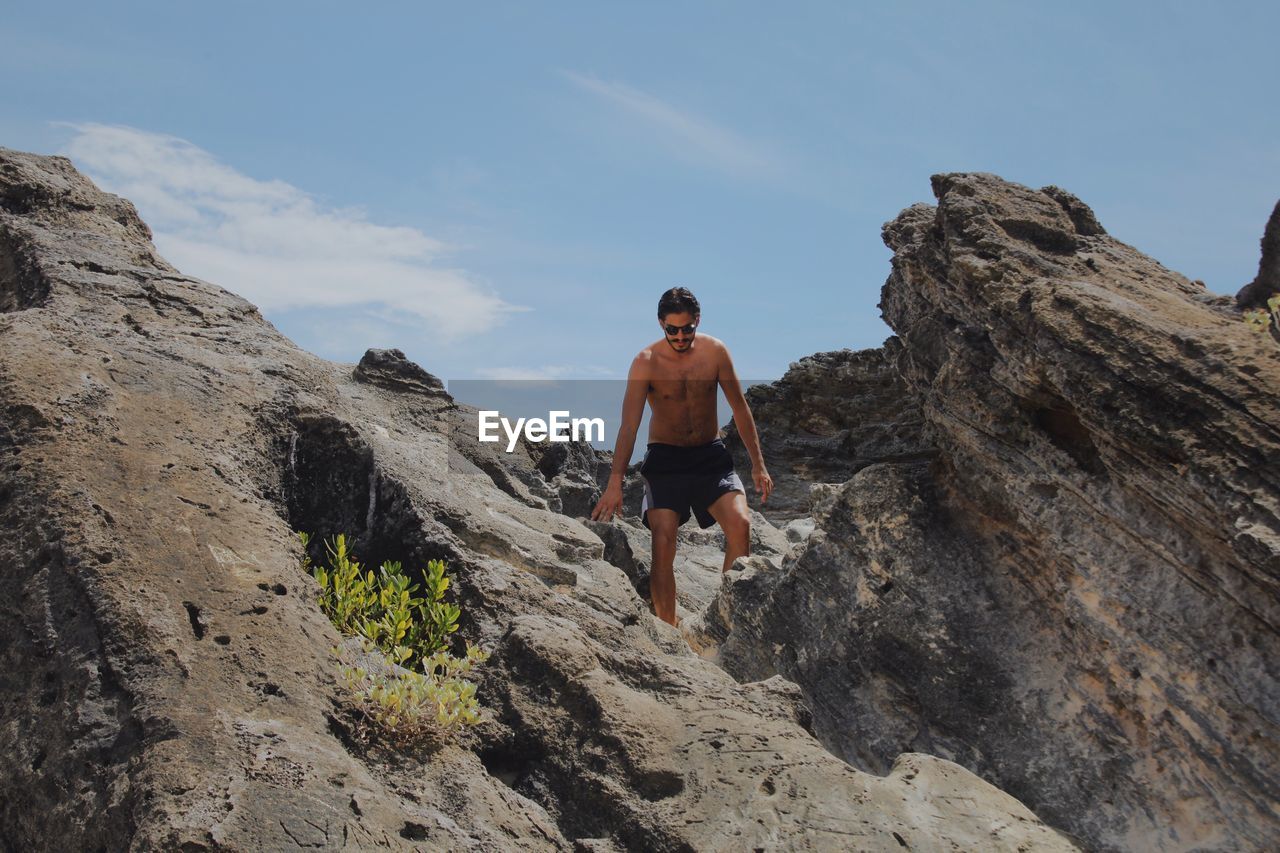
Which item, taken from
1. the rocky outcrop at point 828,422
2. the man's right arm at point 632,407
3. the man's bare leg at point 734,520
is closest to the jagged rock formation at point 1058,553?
the man's bare leg at point 734,520

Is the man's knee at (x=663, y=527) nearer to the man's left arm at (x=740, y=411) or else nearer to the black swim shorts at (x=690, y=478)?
the black swim shorts at (x=690, y=478)

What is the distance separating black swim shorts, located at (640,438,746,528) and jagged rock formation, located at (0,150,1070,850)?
8.11 feet

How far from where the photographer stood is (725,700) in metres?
5.65

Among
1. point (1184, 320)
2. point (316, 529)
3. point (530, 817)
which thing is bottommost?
point (530, 817)

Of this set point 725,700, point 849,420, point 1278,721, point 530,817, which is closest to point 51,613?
point 530,817

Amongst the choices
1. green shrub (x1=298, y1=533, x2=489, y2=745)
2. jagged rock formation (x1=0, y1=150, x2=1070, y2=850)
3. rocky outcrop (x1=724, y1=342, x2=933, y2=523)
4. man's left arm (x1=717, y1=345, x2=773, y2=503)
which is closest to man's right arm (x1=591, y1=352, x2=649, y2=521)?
man's left arm (x1=717, y1=345, x2=773, y2=503)

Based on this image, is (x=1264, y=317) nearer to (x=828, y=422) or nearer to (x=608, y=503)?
(x=608, y=503)

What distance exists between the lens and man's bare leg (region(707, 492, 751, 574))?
372 inches

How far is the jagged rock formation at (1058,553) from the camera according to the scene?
5.46 metres

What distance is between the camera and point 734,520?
31.0 feet

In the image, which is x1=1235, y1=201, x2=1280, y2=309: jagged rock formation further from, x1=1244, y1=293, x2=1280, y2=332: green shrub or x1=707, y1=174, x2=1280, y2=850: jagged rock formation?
x1=1244, y1=293, x2=1280, y2=332: green shrub

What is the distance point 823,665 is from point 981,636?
1008mm

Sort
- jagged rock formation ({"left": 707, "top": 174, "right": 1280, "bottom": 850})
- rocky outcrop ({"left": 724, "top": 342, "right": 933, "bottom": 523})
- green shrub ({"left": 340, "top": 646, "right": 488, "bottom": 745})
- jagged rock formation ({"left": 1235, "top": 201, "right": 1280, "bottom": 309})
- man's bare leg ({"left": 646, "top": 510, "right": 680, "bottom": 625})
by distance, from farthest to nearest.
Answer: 1. rocky outcrop ({"left": 724, "top": 342, "right": 933, "bottom": 523})
2. man's bare leg ({"left": 646, "top": 510, "right": 680, "bottom": 625})
3. jagged rock formation ({"left": 1235, "top": 201, "right": 1280, "bottom": 309})
4. jagged rock formation ({"left": 707, "top": 174, "right": 1280, "bottom": 850})
5. green shrub ({"left": 340, "top": 646, "right": 488, "bottom": 745})

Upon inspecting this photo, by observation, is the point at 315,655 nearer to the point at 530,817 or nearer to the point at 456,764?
the point at 456,764
